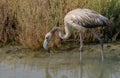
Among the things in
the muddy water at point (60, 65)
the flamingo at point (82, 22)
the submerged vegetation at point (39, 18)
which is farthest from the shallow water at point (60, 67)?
the submerged vegetation at point (39, 18)

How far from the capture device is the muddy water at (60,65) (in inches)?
307

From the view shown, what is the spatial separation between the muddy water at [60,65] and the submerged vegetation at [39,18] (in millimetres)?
411

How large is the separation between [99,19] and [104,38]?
4.67 feet

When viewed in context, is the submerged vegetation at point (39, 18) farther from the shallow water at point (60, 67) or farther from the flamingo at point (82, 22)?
the shallow water at point (60, 67)

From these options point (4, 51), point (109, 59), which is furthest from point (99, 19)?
point (4, 51)

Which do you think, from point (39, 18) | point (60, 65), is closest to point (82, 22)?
point (60, 65)

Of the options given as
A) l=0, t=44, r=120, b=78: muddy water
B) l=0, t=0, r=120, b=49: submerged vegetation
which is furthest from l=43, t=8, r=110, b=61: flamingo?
l=0, t=0, r=120, b=49: submerged vegetation

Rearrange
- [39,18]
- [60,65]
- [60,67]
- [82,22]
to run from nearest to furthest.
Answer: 1. [60,67]
2. [60,65]
3. [82,22]
4. [39,18]

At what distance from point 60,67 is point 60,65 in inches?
6.0

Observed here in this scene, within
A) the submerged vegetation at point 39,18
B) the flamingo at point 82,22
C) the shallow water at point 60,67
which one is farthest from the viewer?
the submerged vegetation at point 39,18

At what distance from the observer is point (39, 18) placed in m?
9.63

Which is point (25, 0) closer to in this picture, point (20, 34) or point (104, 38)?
point (20, 34)

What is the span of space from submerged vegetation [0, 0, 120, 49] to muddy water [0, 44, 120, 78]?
411mm

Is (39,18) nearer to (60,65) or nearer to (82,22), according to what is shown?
(82,22)
